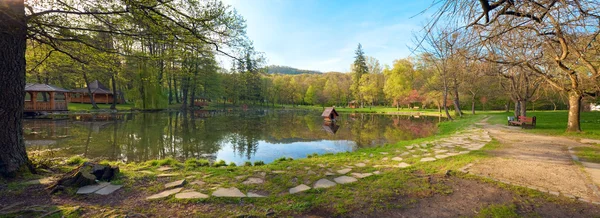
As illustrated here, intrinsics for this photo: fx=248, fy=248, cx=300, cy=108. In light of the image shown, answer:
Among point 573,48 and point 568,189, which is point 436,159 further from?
point 573,48

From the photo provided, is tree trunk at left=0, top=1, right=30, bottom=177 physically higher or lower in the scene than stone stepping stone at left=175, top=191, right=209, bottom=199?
higher

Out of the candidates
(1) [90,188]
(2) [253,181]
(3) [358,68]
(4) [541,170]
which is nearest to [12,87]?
(1) [90,188]

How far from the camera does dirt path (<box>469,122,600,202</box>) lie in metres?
3.37

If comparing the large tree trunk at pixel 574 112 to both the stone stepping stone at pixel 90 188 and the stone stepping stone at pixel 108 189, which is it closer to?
the stone stepping stone at pixel 108 189

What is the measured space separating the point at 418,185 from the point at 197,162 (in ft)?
14.4

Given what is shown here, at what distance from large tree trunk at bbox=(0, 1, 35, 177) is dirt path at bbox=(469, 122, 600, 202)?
7.09 m

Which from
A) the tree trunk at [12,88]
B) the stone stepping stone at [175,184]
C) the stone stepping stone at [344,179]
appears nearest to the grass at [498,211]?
the stone stepping stone at [344,179]

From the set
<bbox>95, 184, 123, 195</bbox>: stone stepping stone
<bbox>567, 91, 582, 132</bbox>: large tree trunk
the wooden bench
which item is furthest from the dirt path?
the wooden bench

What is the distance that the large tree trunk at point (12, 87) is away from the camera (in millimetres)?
3352

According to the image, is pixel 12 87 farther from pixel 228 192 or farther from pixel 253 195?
pixel 253 195

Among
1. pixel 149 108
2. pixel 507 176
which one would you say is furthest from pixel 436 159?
pixel 149 108

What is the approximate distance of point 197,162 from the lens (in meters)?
5.44

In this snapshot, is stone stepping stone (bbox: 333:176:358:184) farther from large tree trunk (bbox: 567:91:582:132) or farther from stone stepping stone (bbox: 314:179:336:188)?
large tree trunk (bbox: 567:91:582:132)

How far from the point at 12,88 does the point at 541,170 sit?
8432mm
